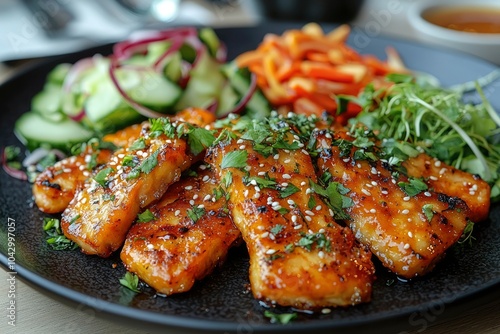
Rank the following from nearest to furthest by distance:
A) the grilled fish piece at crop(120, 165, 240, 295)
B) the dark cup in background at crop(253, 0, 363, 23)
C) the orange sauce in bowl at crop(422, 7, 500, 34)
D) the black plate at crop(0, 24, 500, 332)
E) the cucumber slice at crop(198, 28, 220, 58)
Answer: the black plate at crop(0, 24, 500, 332)
the grilled fish piece at crop(120, 165, 240, 295)
the cucumber slice at crop(198, 28, 220, 58)
the orange sauce in bowl at crop(422, 7, 500, 34)
the dark cup in background at crop(253, 0, 363, 23)

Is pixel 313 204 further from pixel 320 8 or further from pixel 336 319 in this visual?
pixel 320 8

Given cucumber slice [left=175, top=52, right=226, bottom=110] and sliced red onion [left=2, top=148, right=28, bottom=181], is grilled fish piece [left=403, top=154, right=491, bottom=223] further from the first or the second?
sliced red onion [left=2, top=148, right=28, bottom=181]

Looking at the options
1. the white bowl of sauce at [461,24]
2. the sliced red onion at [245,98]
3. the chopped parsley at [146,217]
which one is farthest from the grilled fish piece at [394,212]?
the white bowl of sauce at [461,24]

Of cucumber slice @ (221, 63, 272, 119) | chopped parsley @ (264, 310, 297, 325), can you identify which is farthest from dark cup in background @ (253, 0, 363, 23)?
chopped parsley @ (264, 310, 297, 325)

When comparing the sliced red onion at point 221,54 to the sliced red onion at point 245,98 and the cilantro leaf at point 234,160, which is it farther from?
the cilantro leaf at point 234,160

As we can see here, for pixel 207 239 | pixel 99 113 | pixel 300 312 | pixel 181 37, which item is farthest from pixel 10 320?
pixel 181 37

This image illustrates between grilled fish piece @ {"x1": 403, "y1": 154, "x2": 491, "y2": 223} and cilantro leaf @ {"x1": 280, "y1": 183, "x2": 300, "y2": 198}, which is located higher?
cilantro leaf @ {"x1": 280, "y1": 183, "x2": 300, "y2": 198}

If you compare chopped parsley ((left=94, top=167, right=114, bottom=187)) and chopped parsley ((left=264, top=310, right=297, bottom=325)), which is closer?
chopped parsley ((left=264, top=310, right=297, bottom=325))

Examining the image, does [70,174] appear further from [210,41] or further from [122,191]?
[210,41]
